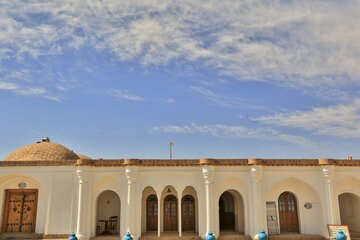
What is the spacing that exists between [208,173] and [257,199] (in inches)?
101

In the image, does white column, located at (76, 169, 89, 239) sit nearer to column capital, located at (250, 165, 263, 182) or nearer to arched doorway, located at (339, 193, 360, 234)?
column capital, located at (250, 165, 263, 182)

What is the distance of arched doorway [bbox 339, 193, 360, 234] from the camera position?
59.6 ft

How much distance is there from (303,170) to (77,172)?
10.9m

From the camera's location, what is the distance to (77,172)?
52.7 feet

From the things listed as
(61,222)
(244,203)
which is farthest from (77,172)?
(244,203)

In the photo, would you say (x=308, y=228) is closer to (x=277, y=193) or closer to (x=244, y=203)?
(x=277, y=193)

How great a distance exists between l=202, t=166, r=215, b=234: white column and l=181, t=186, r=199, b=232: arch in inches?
85.4

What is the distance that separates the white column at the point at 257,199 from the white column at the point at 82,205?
773 centimetres

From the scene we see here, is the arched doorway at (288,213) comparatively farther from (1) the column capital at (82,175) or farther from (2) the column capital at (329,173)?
(1) the column capital at (82,175)

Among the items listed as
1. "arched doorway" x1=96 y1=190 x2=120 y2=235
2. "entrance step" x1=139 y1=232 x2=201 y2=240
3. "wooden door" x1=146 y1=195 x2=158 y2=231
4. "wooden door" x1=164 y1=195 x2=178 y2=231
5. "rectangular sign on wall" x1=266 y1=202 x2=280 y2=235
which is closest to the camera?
"entrance step" x1=139 y1=232 x2=201 y2=240

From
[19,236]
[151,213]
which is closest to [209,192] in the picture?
[151,213]

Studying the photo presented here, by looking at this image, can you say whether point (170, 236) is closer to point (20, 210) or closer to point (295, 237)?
point (295, 237)

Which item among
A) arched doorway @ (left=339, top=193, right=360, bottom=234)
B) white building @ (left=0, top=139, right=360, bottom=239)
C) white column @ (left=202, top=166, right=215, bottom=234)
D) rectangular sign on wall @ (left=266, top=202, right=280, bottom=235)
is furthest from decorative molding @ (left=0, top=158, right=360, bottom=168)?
arched doorway @ (left=339, top=193, right=360, bottom=234)

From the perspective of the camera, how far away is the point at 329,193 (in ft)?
53.3
